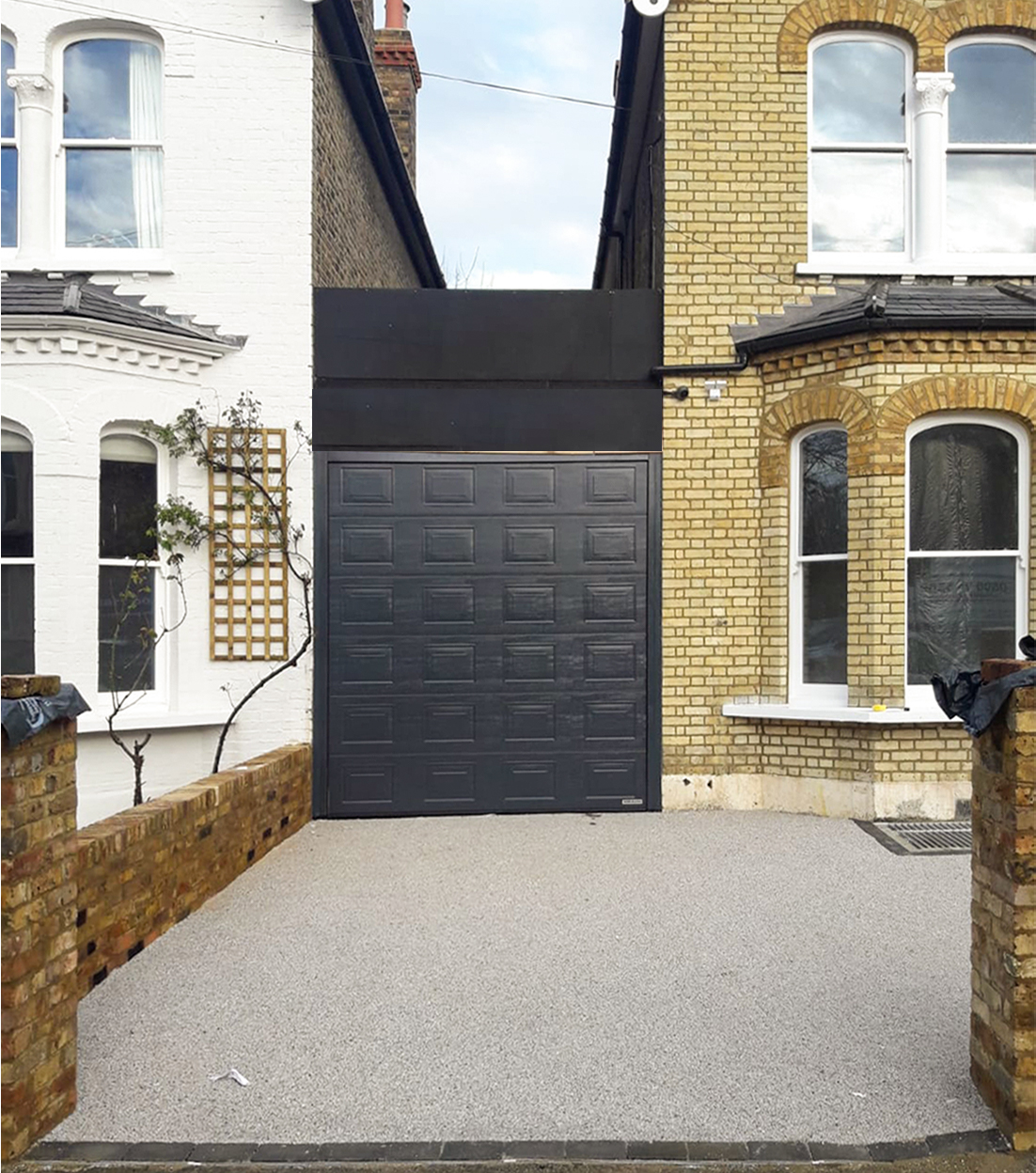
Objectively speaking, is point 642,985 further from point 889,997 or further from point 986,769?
point 986,769

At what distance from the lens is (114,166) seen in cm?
792

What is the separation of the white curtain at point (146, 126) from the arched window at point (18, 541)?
227 cm

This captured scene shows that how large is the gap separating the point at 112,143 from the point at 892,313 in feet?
21.9

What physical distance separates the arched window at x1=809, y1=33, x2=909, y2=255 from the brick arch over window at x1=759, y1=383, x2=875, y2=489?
1474mm

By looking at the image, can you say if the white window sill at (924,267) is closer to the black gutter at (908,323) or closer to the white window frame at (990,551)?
the black gutter at (908,323)

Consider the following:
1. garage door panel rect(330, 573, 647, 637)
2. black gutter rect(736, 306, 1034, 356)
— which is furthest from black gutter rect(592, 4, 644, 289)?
garage door panel rect(330, 573, 647, 637)

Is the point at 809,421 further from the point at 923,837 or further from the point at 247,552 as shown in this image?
the point at 247,552

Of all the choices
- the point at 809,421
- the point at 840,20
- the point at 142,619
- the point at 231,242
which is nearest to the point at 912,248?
the point at 809,421

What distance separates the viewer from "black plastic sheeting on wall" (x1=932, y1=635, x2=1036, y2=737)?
118 inches

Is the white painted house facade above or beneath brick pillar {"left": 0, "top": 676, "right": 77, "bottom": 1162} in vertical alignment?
above

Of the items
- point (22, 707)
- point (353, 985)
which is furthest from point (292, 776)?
point (22, 707)

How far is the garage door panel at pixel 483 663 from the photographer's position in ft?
24.8

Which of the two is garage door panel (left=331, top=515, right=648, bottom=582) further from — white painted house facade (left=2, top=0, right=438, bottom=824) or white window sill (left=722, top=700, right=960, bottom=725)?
white window sill (left=722, top=700, right=960, bottom=725)

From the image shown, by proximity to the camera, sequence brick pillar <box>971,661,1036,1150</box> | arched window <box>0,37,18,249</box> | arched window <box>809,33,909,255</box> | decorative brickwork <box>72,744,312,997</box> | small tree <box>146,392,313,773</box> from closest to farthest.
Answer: brick pillar <box>971,661,1036,1150</box>, decorative brickwork <box>72,744,312,997</box>, small tree <box>146,392,313,773</box>, arched window <box>809,33,909,255</box>, arched window <box>0,37,18,249</box>
